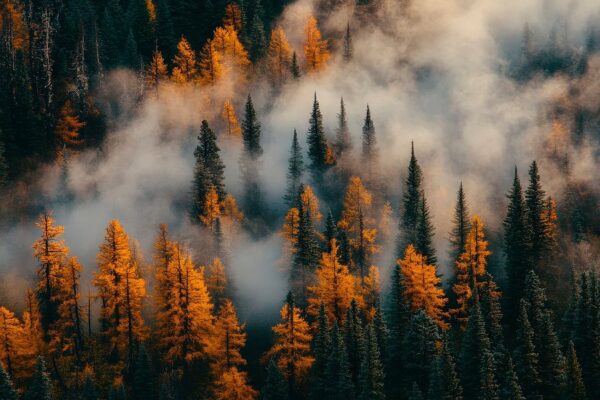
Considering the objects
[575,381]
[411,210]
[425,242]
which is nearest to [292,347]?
[425,242]

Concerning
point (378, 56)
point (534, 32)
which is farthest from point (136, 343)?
point (534, 32)

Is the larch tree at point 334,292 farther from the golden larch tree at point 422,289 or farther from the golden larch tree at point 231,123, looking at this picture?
the golden larch tree at point 231,123

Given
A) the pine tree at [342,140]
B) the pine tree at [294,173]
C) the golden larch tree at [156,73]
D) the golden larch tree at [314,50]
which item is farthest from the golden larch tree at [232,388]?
the golden larch tree at [314,50]

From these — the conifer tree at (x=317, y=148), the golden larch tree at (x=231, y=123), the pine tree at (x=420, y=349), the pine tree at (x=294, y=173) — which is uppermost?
the golden larch tree at (x=231, y=123)

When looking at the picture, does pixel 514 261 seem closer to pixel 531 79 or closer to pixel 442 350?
pixel 442 350

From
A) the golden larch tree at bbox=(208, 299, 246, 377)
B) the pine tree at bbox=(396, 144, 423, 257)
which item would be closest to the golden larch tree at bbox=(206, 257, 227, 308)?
the golden larch tree at bbox=(208, 299, 246, 377)

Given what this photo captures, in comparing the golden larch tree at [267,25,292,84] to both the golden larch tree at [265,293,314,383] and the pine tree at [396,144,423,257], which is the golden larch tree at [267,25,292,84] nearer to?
the pine tree at [396,144,423,257]
